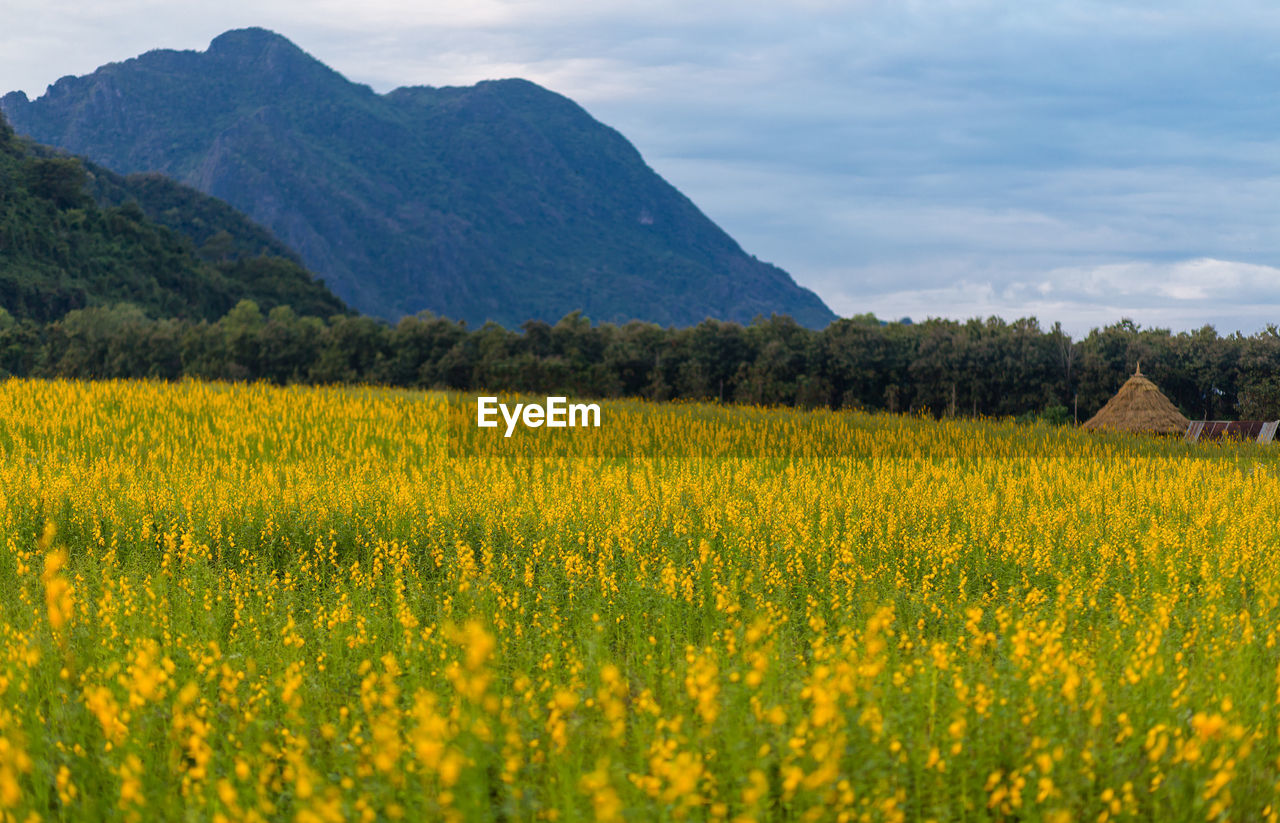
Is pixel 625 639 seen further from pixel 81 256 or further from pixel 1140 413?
pixel 81 256

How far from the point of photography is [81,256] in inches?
2928

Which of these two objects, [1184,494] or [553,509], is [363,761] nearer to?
[553,509]

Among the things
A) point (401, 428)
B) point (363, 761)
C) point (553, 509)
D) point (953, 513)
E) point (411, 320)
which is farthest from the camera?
point (411, 320)

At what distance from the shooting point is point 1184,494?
11.7m

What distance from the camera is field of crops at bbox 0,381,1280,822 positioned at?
11.8ft

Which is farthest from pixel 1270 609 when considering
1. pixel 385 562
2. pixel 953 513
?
pixel 385 562

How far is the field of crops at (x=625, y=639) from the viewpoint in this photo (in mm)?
3584

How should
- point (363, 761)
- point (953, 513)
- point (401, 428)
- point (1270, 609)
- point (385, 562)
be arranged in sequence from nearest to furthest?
point (363, 761)
point (1270, 609)
point (385, 562)
point (953, 513)
point (401, 428)

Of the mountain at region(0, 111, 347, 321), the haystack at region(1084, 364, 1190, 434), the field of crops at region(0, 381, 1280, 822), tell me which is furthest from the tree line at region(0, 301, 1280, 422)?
the mountain at region(0, 111, 347, 321)

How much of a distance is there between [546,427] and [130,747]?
16.2 m

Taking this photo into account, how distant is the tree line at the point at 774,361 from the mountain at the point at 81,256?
28615 mm

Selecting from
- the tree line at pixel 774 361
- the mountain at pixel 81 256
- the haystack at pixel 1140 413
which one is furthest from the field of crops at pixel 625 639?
the mountain at pixel 81 256

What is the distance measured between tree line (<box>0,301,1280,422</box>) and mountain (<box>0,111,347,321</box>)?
28615mm

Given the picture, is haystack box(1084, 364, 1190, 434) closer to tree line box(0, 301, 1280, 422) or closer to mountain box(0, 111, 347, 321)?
tree line box(0, 301, 1280, 422)
